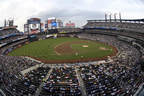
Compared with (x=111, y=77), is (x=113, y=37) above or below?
above

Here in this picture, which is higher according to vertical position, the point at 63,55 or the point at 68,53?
the point at 68,53

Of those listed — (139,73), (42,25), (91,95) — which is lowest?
(91,95)

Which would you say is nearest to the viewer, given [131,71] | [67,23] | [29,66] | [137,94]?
[137,94]

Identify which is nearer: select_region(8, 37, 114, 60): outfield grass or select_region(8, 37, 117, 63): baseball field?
select_region(8, 37, 117, 63): baseball field

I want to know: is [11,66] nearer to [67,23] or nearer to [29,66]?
[29,66]

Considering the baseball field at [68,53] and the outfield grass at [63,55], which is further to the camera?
the outfield grass at [63,55]

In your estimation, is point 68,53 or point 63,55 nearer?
point 63,55

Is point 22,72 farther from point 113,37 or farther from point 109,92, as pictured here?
point 113,37

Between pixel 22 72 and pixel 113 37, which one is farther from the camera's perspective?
pixel 113 37

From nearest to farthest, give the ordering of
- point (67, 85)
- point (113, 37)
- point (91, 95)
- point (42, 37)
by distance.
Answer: point (91, 95), point (67, 85), point (113, 37), point (42, 37)

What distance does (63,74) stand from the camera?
3105 cm

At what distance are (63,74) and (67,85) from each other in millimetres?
5032

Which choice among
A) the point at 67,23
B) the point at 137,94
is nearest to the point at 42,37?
the point at 67,23

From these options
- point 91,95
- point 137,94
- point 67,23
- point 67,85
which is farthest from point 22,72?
point 67,23
